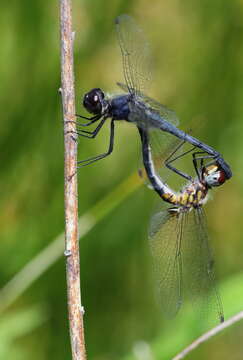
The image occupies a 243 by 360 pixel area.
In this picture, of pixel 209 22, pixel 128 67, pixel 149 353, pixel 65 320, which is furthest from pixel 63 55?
pixel 209 22

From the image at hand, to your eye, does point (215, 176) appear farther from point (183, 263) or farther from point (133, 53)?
point (133, 53)

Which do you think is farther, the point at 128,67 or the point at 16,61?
the point at 16,61

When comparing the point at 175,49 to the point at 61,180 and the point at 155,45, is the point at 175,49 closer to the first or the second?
the point at 155,45

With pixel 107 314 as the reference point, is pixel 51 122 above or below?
above

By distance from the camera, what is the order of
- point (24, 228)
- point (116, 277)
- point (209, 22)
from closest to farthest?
point (24, 228) < point (116, 277) < point (209, 22)

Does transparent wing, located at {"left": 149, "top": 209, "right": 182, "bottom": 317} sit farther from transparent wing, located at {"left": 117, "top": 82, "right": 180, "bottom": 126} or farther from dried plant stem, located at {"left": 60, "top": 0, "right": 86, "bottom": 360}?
dried plant stem, located at {"left": 60, "top": 0, "right": 86, "bottom": 360}
